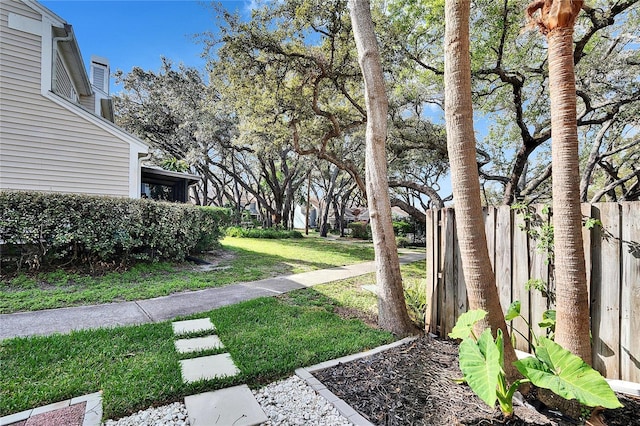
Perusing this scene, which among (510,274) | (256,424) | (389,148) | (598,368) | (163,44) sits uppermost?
(163,44)

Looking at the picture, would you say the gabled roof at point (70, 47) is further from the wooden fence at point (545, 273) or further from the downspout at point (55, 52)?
the wooden fence at point (545, 273)

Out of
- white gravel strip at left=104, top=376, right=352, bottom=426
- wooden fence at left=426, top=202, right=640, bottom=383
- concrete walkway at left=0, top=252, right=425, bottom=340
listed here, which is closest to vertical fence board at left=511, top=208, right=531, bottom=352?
wooden fence at left=426, top=202, right=640, bottom=383

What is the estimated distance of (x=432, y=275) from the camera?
3455 mm

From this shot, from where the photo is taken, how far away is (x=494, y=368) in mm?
1637

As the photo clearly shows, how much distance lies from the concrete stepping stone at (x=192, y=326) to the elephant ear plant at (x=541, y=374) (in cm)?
278

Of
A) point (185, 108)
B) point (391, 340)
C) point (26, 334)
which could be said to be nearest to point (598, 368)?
point (391, 340)

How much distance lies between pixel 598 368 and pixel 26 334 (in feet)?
17.6

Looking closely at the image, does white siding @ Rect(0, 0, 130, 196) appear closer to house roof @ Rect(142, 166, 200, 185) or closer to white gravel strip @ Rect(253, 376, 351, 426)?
house roof @ Rect(142, 166, 200, 185)

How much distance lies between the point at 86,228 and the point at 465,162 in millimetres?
6369

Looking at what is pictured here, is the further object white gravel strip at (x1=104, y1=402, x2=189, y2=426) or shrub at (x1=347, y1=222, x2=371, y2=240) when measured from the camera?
shrub at (x1=347, y1=222, x2=371, y2=240)

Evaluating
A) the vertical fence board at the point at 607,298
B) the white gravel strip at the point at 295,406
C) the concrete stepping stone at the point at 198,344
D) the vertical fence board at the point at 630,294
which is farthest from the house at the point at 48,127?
the vertical fence board at the point at 630,294

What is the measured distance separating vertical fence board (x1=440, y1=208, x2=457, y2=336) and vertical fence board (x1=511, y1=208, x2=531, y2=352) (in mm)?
563

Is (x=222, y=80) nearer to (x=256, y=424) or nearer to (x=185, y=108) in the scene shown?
(x=185, y=108)

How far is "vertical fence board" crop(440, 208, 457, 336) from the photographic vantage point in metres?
3.21
